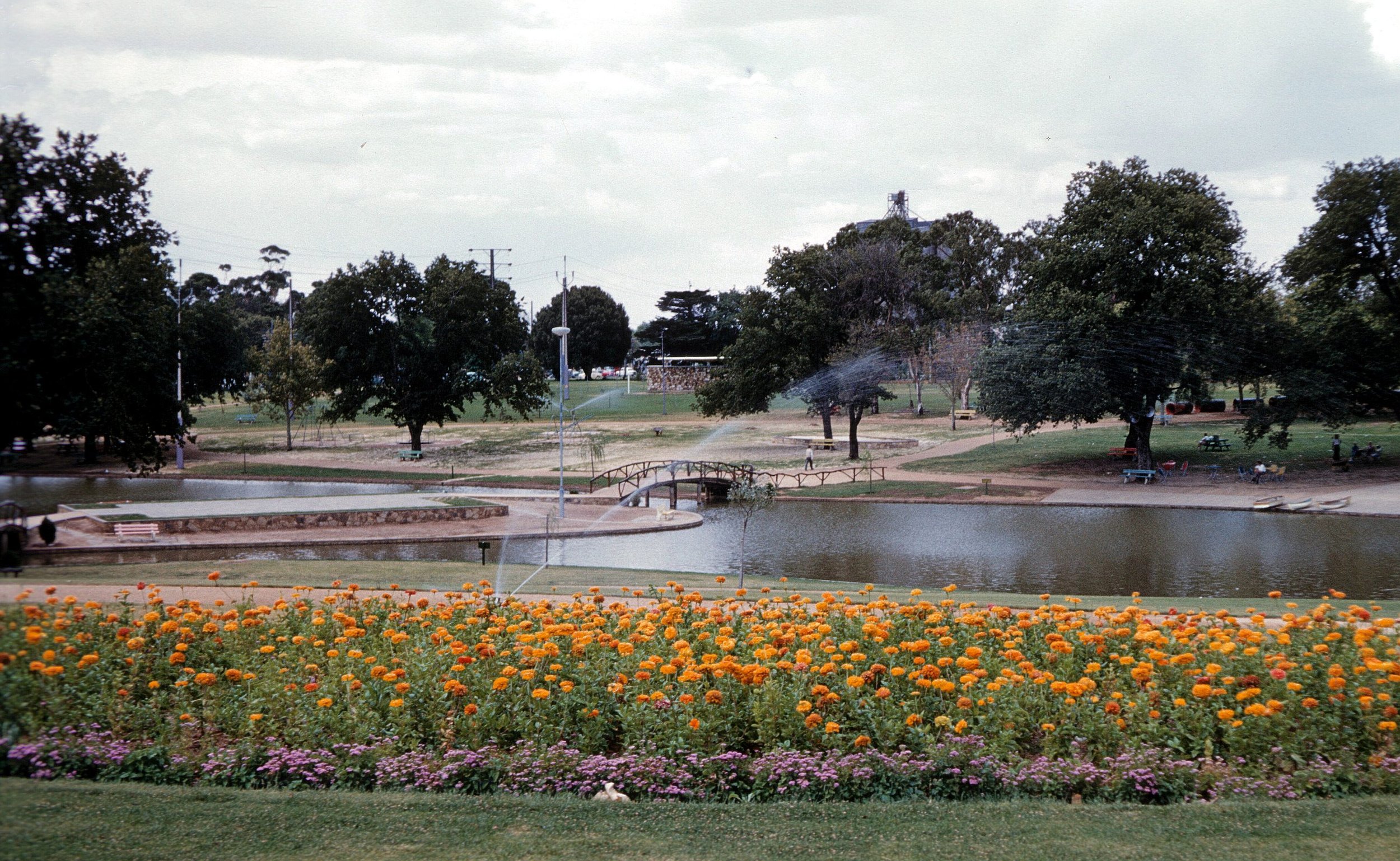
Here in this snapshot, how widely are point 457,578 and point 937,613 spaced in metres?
11.1

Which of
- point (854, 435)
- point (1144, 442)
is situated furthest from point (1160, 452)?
point (854, 435)

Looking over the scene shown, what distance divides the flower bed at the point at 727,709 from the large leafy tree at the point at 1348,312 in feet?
124

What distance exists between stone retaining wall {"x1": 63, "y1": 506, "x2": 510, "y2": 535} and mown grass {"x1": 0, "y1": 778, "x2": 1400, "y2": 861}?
2233cm

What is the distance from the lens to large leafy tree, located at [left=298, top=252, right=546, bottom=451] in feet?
181

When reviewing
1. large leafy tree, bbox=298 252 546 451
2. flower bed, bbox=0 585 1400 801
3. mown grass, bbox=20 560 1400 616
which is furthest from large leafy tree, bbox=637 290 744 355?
flower bed, bbox=0 585 1400 801

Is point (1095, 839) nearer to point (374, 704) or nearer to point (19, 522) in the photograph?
point (374, 704)

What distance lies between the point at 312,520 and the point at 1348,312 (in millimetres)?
38912

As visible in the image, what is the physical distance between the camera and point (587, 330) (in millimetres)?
117625

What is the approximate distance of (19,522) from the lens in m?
4.62

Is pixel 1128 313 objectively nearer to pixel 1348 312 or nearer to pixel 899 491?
pixel 1348 312

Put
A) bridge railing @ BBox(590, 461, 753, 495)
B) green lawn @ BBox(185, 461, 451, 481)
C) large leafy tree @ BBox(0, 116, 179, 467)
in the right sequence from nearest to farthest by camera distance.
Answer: large leafy tree @ BBox(0, 116, 179, 467) → bridge railing @ BBox(590, 461, 753, 495) → green lawn @ BBox(185, 461, 451, 481)

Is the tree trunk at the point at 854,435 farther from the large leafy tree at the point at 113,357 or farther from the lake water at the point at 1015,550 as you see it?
the large leafy tree at the point at 113,357

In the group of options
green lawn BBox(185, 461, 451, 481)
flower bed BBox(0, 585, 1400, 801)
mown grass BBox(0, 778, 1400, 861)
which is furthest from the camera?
green lawn BBox(185, 461, 451, 481)

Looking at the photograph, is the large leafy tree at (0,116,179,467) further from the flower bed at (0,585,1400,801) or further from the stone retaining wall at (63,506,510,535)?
the stone retaining wall at (63,506,510,535)
